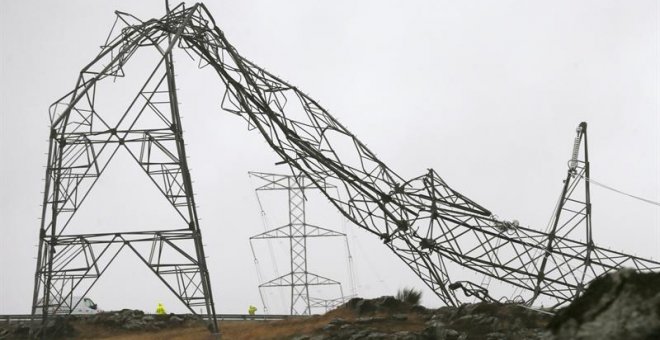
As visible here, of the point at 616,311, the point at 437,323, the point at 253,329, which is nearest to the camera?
the point at 616,311

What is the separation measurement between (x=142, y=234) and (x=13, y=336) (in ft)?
29.6

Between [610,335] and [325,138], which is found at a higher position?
[325,138]

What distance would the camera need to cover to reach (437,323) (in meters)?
25.9

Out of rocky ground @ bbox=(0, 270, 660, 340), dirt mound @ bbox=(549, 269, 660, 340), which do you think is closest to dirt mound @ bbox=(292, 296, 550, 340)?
rocky ground @ bbox=(0, 270, 660, 340)

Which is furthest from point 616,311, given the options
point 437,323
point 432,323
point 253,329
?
point 253,329

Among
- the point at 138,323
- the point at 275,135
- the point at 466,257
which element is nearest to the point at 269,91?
the point at 275,135

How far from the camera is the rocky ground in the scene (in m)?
12.1

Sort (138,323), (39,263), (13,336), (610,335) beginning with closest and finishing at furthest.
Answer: (610,335), (39,263), (13,336), (138,323)

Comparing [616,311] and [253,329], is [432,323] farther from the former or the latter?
[616,311]

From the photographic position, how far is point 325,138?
26906 mm

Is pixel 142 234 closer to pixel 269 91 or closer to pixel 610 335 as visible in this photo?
pixel 269 91

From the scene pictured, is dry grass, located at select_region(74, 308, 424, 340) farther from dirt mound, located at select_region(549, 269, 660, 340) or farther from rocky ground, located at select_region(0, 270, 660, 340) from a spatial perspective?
dirt mound, located at select_region(549, 269, 660, 340)

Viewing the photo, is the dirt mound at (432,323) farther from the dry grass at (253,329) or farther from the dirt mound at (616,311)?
the dirt mound at (616,311)

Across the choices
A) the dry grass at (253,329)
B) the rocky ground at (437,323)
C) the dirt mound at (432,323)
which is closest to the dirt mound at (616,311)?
the rocky ground at (437,323)
